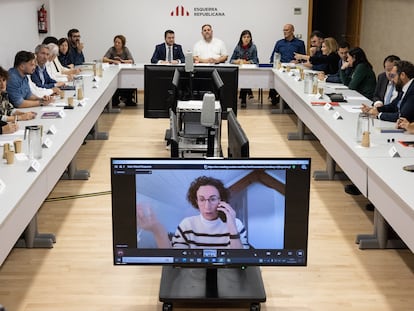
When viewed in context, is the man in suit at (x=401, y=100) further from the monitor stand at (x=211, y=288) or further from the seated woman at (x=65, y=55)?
the seated woman at (x=65, y=55)

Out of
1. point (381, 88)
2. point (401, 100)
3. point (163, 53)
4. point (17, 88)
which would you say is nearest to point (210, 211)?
point (401, 100)

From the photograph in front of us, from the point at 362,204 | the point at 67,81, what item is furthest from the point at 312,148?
the point at 67,81

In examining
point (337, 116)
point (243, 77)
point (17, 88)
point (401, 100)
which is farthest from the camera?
point (243, 77)

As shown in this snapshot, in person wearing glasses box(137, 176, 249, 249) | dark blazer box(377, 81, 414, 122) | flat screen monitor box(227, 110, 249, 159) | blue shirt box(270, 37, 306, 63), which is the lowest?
person wearing glasses box(137, 176, 249, 249)

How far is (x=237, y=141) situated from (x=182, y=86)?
3679 mm

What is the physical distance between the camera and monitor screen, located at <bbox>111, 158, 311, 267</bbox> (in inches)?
145

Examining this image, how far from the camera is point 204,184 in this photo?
3.69 meters

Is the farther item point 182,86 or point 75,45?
point 75,45

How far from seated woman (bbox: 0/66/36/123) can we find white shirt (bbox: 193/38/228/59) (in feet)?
16.9

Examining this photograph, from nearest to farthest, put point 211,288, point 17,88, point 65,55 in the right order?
point 211,288, point 17,88, point 65,55

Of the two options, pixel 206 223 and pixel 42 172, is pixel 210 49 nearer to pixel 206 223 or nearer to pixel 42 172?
pixel 42 172

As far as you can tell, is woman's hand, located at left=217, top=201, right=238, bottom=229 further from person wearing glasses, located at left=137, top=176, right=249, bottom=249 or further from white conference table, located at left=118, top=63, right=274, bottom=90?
white conference table, located at left=118, top=63, right=274, bottom=90

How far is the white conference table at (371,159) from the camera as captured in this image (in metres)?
4.51

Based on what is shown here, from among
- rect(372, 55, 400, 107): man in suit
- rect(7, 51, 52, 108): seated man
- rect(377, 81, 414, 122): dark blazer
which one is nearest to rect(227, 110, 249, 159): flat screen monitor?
rect(377, 81, 414, 122): dark blazer
